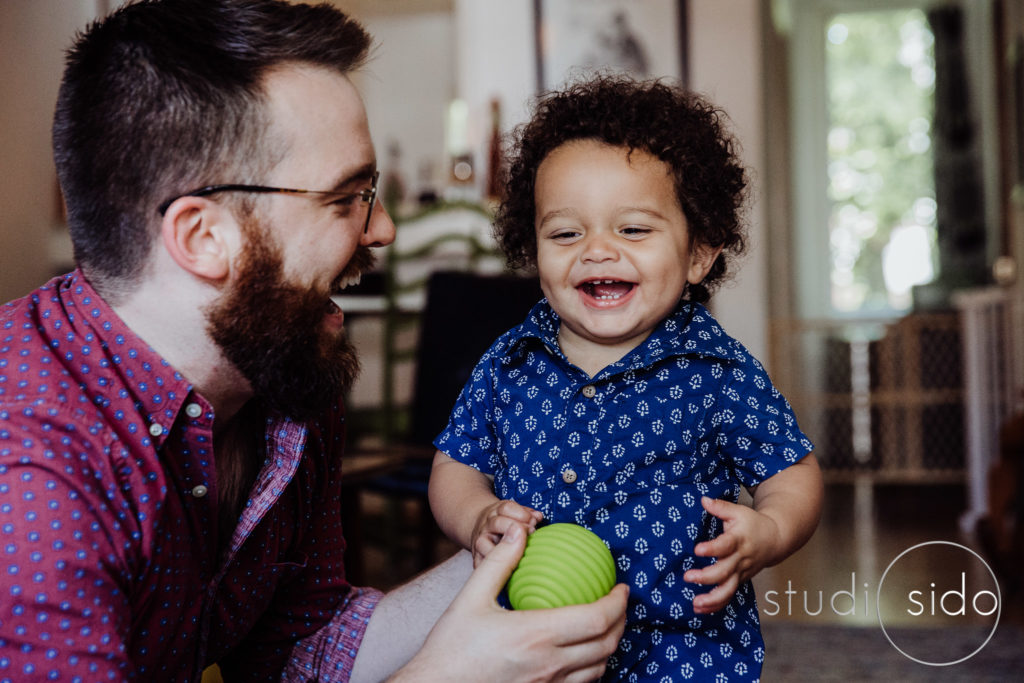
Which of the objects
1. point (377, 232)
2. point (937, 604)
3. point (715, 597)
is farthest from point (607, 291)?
point (937, 604)

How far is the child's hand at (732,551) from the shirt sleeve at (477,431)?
358 millimetres

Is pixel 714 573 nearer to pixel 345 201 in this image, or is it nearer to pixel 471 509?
pixel 471 509

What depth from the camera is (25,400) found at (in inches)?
34.0

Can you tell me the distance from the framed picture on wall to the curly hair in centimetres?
306

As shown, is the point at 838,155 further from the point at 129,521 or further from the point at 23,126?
the point at 129,521

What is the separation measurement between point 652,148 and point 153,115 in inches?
24.8

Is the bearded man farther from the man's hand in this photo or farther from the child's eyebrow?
the child's eyebrow

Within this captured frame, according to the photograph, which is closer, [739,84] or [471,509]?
[471,509]

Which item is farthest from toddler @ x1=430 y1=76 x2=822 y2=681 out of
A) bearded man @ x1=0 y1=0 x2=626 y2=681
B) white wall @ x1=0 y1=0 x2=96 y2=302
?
white wall @ x1=0 y1=0 x2=96 y2=302

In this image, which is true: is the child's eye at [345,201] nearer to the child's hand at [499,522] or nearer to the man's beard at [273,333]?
the man's beard at [273,333]

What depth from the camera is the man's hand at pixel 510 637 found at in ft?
3.12

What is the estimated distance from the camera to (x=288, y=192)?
1.11 meters

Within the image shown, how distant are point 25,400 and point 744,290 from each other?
3725 millimetres

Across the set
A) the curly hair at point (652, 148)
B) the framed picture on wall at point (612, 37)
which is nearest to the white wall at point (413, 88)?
the framed picture on wall at point (612, 37)
